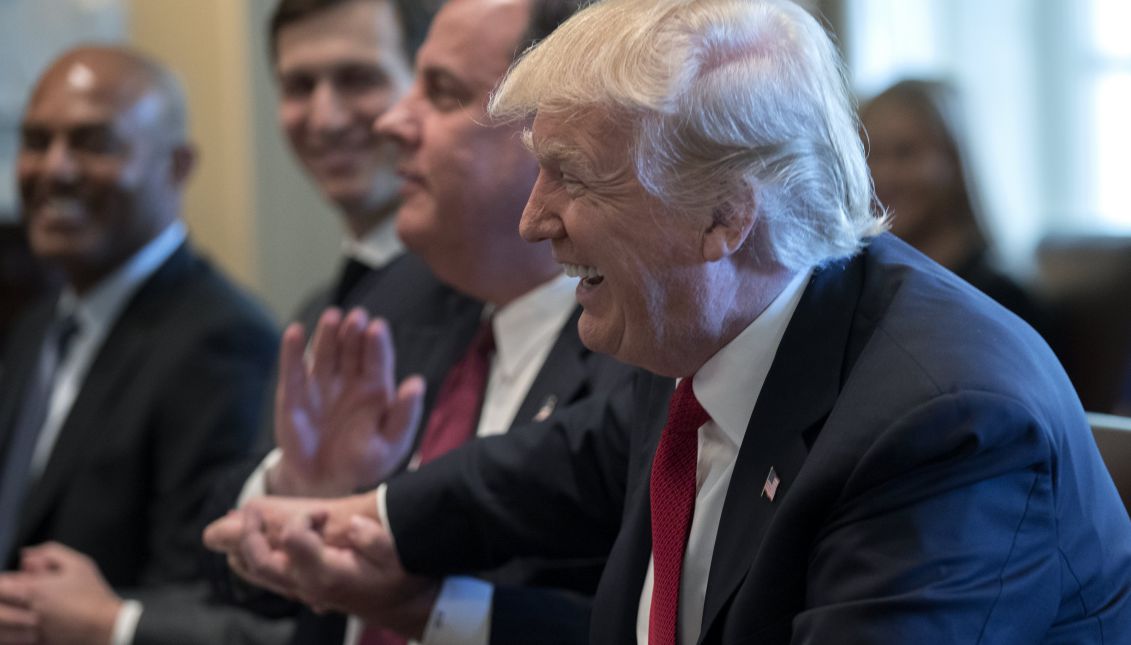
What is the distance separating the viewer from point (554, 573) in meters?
1.71

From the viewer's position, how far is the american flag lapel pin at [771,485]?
1171 mm

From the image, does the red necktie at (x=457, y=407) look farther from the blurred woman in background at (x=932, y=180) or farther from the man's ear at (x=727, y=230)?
the blurred woman in background at (x=932, y=180)

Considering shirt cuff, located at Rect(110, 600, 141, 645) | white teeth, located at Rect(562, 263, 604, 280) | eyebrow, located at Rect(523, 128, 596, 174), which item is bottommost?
shirt cuff, located at Rect(110, 600, 141, 645)

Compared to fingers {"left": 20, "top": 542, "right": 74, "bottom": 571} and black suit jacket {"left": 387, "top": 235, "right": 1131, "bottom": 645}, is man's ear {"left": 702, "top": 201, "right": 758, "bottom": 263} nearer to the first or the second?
black suit jacket {"left": 387, "top": 235, "right": 1131, "bottom": 645}

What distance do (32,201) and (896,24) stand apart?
8.98 feet

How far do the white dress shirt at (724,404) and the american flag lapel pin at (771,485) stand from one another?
6cm

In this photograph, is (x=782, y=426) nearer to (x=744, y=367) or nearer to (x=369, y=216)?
(x=744, y=367)

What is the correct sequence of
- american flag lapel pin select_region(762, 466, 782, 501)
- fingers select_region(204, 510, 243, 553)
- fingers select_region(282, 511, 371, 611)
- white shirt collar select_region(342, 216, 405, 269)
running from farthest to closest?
white shirt collar select_region(342, 216, 405, 269)
fingers select_region(204, 510, 243, 553)
fingers select_region(282, 511, 371, 611)
american flag lapel pin select_region(762, 466, 782, 501)

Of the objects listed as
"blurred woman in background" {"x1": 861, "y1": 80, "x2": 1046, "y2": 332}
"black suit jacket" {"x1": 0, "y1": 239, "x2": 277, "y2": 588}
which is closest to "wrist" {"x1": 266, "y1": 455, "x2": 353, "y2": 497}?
"black suit jacket" {"x1": 0, "y1": 239, "x2": 277, "y2": 588}

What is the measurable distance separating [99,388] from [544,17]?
1.17 meters

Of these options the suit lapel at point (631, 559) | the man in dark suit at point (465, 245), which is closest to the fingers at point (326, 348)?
the man in dark suit at point (465, 245)

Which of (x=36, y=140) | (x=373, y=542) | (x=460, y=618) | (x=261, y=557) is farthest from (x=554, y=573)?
(x=36, y=140)

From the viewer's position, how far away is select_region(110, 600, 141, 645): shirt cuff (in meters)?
2.22

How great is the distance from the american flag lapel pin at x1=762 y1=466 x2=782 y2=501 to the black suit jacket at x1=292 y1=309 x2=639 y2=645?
0.41 metres
